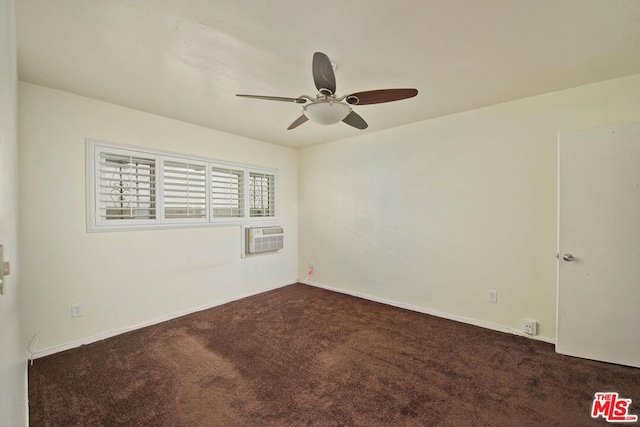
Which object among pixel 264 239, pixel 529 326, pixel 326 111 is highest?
pixel 326 111

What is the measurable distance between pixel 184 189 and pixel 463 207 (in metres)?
3.37

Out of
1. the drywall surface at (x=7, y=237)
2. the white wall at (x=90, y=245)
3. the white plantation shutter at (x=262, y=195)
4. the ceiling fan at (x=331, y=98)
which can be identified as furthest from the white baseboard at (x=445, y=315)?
the drywall surface at (x=7, y=237)

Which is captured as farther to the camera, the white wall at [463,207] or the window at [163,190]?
the window at [163,190]

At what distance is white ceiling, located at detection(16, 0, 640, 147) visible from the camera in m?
1.50

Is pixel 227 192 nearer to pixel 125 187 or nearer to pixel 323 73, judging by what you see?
pixel 125 187

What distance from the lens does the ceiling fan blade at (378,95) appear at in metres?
1.77

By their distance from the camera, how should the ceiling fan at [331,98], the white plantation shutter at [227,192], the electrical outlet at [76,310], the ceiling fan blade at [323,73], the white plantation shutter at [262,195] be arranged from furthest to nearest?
the white plantation shutter at [262,195] < the white plantation shutter at [227,192] < the electrical outlet at [76,310] < the ceiling fan at [331,98] < the ceiling fan blade at [323,73]

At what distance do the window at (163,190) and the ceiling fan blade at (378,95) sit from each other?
2.41m

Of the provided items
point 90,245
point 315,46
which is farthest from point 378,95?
point 90,245

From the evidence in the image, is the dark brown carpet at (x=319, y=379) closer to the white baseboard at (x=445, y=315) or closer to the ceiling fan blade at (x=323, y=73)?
the white baseboard at (x=445, y=315)

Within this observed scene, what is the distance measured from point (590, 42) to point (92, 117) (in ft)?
13.6

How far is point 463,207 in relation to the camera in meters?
3.06

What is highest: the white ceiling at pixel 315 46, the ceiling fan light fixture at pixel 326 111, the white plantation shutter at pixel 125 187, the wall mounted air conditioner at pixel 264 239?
the white ceiling at pixel 315 46

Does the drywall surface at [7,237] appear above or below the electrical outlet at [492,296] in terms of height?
above
